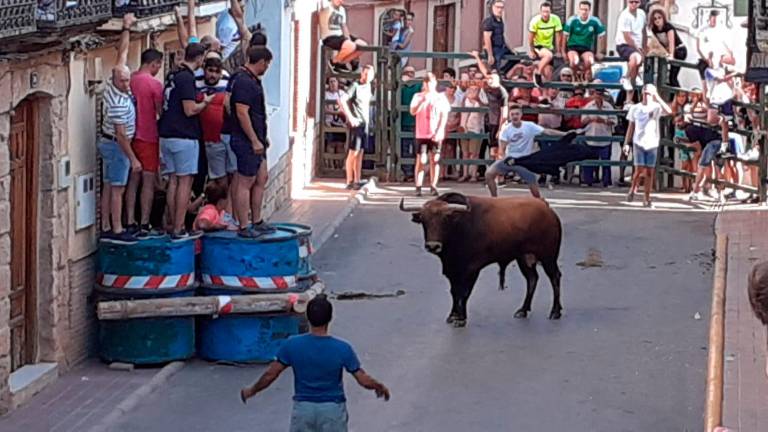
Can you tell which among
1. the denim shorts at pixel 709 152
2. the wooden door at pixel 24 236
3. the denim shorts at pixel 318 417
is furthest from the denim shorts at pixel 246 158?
the denim shorts at pixel 709 152

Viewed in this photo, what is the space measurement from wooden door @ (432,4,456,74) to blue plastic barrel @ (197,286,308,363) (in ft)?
59.9

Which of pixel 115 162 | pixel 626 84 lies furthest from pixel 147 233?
pixel 626 84

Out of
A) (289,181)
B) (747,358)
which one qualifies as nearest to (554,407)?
(747,358)

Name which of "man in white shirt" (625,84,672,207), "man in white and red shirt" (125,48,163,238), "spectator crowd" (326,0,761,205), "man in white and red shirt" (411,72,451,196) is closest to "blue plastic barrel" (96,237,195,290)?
"man in white and red shirt" (125,48,163,238)

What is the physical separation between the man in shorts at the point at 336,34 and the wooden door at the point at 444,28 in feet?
16.6

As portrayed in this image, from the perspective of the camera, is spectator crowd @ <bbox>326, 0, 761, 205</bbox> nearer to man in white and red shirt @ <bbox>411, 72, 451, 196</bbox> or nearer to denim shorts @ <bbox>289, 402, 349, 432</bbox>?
man in white and red shirt @ <bbox>411, 72, 451, 196</bbox>

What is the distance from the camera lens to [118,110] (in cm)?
1518

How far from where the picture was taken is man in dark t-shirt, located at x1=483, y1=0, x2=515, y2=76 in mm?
28344

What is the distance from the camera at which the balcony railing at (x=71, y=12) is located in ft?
43.8

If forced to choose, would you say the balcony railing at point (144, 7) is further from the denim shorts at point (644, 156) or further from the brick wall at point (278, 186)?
the denim shorts at point (644, 156)

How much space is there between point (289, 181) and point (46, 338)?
11.1 metres

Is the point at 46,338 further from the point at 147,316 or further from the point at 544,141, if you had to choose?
the point at 544,141

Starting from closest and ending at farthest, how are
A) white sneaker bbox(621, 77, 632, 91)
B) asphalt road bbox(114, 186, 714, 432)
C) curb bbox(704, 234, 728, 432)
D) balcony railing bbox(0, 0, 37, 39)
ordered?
curb bbox(704, 234, 728, 432)
balcony railing bbox(0, 0, 37, 39)
asphalt road bbox(114, 186, 714, 432)
white sneaker bbox(621, 77, 632, 91)

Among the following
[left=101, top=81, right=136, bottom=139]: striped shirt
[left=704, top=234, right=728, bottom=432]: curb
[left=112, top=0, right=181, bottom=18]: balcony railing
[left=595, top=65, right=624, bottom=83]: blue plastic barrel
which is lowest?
[left=704, top=234, right=728, bottom=432]: curb
